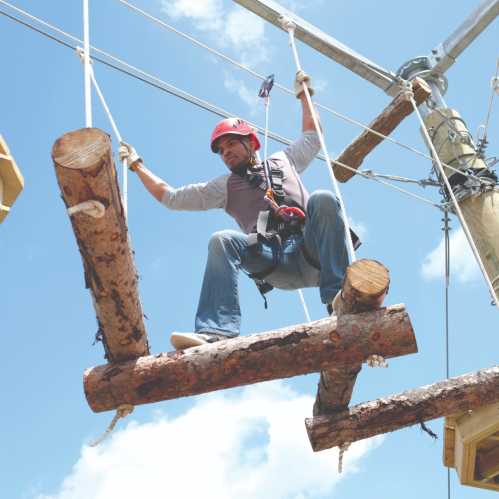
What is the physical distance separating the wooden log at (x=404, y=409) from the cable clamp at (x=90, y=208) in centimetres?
142

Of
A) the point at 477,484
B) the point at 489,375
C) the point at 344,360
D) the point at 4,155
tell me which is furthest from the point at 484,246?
the point at 4,155

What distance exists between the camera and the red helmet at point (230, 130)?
3895 mm

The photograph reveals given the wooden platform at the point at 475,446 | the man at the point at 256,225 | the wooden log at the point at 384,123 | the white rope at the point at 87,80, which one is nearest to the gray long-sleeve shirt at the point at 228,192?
the man at the point at 256,225

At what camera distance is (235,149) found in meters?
3.91

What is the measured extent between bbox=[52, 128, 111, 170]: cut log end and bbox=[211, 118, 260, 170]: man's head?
5.05 ft

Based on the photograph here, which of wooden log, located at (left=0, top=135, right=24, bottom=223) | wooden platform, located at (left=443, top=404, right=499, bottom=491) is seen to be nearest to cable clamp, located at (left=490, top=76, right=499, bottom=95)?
wooden platform, located at (left=443, top=404, right=499, bottom=491)

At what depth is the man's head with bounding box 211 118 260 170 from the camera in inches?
154

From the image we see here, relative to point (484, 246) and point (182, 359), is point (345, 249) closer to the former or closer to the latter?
point (182, 359)

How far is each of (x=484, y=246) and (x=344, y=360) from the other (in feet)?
11.0

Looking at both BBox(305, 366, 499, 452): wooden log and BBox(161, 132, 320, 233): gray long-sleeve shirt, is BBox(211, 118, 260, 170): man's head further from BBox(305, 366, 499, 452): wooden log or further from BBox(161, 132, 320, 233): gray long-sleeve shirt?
BBox(305, 366, 499, 452): wooden log

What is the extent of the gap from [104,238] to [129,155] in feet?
4.93

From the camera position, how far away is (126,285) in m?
2.69

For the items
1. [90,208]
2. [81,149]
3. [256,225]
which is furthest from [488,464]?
[81,149]

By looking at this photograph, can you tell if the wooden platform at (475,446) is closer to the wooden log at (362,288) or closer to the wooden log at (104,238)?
the wooden log at (362,288)
